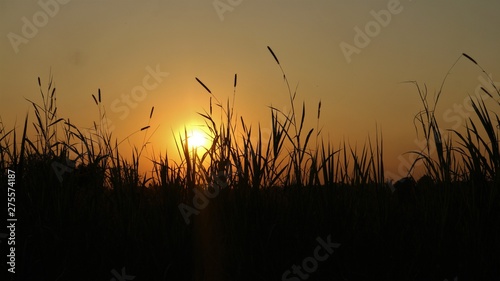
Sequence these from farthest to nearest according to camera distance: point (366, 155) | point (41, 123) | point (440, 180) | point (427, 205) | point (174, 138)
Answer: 1. point (41, 123)
2. point (174, 138)
3. point (366, 155)
4. point (440, 180)
5. point (427, 205)

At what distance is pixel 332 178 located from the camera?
121 inches

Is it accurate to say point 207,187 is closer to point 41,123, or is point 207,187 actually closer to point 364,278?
point 364,278

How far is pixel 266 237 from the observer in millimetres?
2775

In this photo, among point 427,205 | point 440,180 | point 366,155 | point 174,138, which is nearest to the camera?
point 427,205

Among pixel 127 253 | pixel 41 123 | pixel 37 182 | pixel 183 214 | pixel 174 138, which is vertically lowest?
pixel 127 253

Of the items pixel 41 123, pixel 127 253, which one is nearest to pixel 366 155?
pixel 127 253

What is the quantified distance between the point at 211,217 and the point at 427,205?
1171mm

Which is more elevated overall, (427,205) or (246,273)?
(427,205)

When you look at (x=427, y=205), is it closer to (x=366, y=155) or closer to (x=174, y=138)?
(x=366, y=155)

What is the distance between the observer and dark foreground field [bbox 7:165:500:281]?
268cm

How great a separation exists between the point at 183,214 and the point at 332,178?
867mm

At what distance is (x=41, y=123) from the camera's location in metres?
4.03

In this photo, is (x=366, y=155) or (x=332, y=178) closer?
(x=332, y=178)

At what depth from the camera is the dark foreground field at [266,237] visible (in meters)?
2.68
